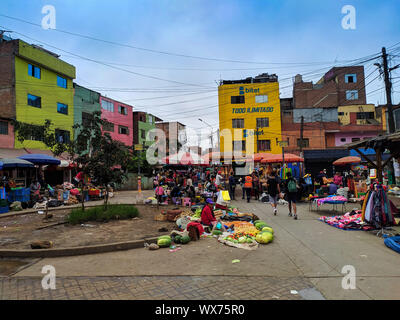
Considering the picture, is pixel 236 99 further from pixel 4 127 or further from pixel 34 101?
pixel 4 127

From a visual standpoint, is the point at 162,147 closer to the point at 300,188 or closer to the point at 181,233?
the point at 300,188

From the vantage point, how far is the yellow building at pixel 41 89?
24.1 meters

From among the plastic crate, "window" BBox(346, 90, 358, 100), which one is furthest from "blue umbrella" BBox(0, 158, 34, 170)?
"window" BBox(346, 90, 358, 100)

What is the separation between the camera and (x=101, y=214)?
1038 centimetres

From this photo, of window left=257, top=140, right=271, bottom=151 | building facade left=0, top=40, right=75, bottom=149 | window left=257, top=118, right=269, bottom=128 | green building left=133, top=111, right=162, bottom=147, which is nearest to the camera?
building facade left=0, top=40, right=75, bottom=149

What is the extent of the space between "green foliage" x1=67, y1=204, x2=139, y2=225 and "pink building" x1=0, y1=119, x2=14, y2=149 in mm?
15679

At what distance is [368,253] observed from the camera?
6.12m

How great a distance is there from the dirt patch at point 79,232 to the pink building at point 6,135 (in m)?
13.6

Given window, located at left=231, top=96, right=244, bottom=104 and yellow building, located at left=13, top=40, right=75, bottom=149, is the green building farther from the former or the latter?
yellow building, located at left=13, top=40, right=75, bottom=149

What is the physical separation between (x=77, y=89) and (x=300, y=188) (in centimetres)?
2749

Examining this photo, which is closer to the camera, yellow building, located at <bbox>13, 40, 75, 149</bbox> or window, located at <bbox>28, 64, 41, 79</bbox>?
yellow building, located at <bbox>13, 40, 75, 149</bbox>

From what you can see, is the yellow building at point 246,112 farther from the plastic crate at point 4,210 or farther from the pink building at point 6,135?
the plastic crate at point 4,210

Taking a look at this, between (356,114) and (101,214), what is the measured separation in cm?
4817

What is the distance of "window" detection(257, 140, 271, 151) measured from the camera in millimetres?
44906
